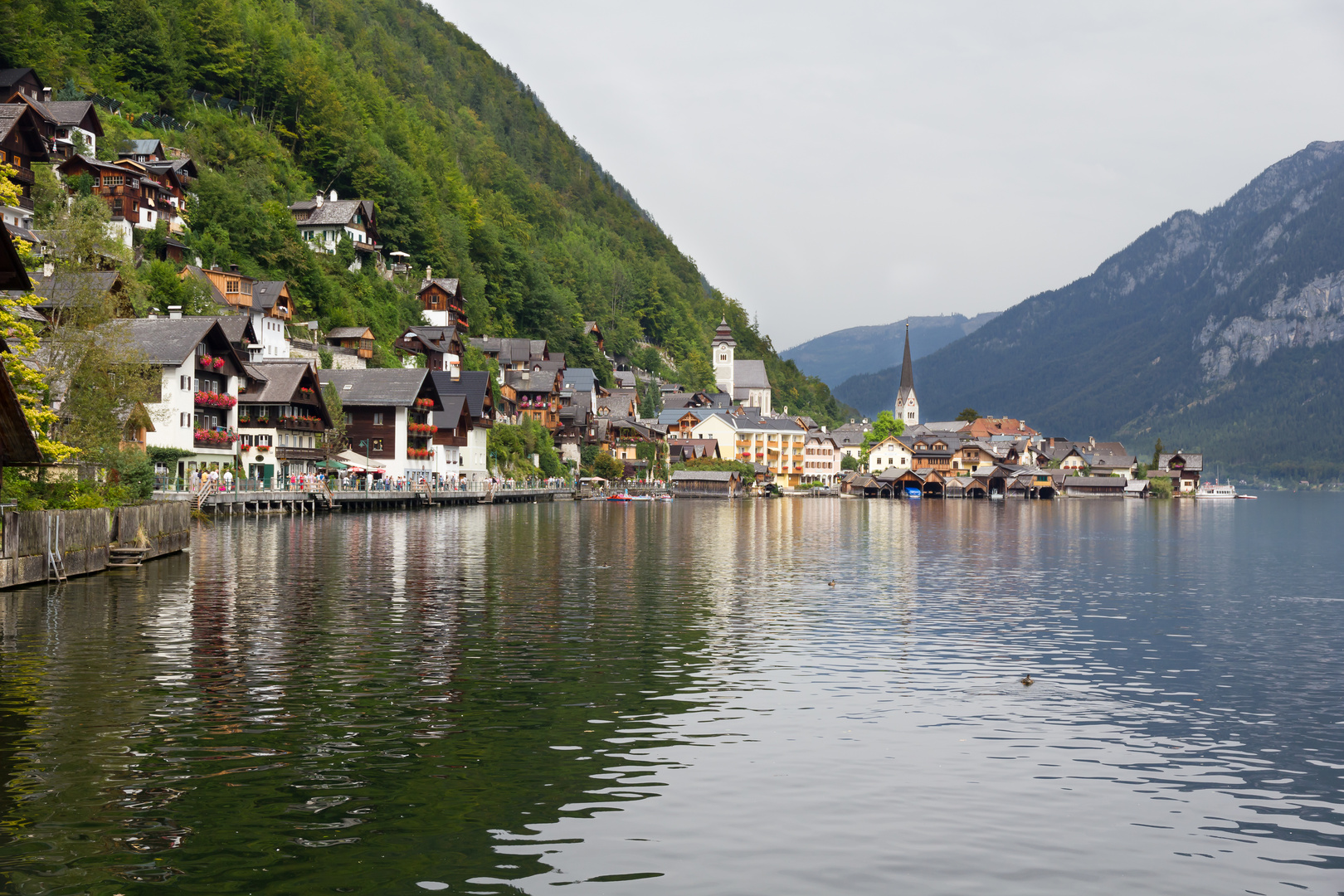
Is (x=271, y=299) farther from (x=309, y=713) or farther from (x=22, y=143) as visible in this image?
(x=309, y=713)

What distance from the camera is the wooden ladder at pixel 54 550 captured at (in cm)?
3731

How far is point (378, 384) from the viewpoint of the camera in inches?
4309

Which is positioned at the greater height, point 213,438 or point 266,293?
point 266,293

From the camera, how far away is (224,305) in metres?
104

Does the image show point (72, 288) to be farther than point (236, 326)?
No

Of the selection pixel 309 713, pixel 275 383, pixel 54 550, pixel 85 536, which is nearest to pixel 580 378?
pixel 275 383

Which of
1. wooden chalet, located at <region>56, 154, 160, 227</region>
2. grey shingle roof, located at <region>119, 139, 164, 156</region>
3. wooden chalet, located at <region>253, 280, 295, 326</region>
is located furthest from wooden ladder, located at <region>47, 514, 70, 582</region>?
grey shingle roof, located at <region>119, 139, 164, 156</region>

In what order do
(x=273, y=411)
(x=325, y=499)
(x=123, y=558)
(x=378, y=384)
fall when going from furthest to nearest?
(x=378, y=384) → (x=273, y=411) → (x=325, y=499) → (x=123, y=558)

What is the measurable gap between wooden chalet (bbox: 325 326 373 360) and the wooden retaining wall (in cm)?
7175

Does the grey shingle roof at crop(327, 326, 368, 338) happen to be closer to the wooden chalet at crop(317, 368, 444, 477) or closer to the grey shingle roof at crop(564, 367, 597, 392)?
the wooden chalet at crop(317, 368, 444, 477)

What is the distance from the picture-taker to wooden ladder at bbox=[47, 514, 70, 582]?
37.3 meters

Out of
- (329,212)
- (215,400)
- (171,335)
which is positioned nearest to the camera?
(171,335)

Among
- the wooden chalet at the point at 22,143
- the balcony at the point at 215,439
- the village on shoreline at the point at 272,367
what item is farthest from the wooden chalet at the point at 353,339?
the balcony at the point at 215,439

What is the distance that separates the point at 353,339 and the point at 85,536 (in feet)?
274
